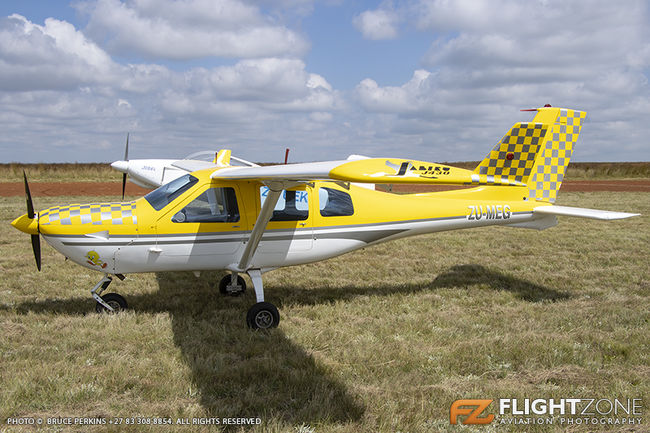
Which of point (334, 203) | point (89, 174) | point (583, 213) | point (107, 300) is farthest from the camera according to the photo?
point (89, 174)

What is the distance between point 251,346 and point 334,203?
257 centimetres

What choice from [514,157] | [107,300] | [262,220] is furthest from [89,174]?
[514,157]

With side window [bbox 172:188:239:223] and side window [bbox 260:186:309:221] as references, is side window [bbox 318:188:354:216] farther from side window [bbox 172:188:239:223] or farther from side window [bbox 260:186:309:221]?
side window [bbox 172:188:239:223]

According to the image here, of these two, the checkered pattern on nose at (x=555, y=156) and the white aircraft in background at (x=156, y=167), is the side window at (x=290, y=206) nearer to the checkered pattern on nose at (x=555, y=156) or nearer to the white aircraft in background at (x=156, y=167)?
the checkered pattern on nose at (x=555, y=156)

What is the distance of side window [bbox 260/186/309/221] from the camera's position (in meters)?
6.68

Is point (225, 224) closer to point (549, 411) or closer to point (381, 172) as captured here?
point (381, 172)

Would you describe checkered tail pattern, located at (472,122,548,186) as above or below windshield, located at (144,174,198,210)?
above

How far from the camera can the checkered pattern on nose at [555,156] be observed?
317 inches

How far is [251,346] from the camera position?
5.41 metres

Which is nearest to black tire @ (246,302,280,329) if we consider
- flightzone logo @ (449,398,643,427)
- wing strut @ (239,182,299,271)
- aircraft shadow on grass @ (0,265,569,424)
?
aircraft shadow on grass @ (0,265,569,424)

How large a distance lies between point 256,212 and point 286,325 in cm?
162

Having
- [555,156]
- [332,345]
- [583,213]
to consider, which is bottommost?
[332,345]

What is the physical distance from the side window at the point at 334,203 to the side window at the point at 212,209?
4.20 ft

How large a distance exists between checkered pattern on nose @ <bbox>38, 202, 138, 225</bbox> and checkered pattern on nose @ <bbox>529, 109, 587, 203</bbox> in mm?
6471
